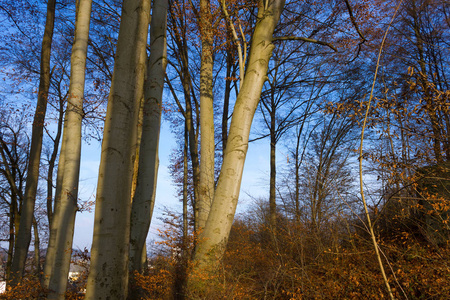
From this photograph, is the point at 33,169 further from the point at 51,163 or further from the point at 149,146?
the point at 51,163

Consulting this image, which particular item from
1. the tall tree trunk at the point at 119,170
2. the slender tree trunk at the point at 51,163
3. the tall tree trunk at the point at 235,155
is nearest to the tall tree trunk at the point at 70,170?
the tall tree trunk at the point at 119,170

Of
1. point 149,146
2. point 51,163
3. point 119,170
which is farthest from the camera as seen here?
point 51,163

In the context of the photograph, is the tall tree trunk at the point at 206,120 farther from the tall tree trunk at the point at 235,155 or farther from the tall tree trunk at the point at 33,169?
the tall tree trunk at the point at 33,169

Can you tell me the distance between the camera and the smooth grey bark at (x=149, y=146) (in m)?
4.93

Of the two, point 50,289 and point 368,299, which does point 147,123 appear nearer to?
point 50,289

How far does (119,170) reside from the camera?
324 cm

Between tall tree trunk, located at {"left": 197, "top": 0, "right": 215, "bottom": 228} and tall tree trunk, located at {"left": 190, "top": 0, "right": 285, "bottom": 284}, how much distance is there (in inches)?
112

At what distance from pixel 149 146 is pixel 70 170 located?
158 centimetres

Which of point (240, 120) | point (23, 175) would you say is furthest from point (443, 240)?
point (23, 175)

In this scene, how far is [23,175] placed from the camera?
13.4m

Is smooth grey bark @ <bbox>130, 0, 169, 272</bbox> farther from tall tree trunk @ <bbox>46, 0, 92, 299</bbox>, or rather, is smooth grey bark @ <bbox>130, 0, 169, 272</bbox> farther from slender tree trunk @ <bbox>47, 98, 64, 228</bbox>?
slender tree trunk @ <bbox>47, 98, 64, 228</bbox>

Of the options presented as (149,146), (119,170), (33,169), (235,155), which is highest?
(33,169)

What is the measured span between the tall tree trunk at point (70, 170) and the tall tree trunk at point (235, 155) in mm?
2612

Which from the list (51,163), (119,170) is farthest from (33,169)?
(119,170)
